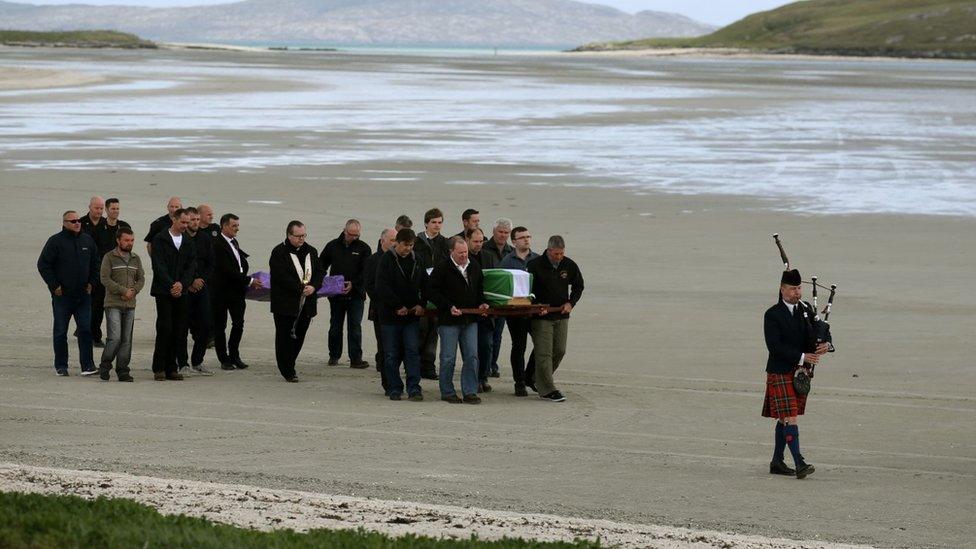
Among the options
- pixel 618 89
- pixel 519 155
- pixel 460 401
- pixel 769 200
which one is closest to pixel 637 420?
pixel 460 401

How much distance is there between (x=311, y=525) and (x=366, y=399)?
15.6 feet

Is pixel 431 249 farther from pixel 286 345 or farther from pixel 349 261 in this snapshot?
pixel 286 345

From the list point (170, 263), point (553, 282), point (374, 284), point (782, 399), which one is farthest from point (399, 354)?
point (782, 399)

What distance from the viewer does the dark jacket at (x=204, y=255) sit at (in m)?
15.1

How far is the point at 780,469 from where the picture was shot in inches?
440

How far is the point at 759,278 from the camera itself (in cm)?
2062

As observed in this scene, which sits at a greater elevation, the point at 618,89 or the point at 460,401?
the point at 618,89

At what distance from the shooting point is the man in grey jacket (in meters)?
14.1

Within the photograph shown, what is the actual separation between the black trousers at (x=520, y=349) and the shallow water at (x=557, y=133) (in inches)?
586

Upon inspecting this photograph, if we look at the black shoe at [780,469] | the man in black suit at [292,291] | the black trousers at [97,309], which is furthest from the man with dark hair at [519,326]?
the black trousers at [97,309]

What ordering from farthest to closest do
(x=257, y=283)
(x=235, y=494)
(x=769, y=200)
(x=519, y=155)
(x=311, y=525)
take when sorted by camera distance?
1. (x=519, y=155)
2. (x=769, y=200)
3. (x=257, y=283)
4. (x=235, y=494)
5. (x=311, y=525)

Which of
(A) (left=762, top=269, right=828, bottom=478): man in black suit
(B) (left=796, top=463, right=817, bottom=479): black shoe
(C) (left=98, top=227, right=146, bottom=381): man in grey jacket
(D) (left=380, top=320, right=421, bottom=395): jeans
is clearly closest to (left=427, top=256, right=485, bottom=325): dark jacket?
(D) (left=380, top=320, right=421, bottom=395): jeans

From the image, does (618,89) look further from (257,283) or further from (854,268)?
(257,283)

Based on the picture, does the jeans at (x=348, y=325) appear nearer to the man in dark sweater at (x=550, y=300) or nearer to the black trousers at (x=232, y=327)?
the black trousers at (x=232, y=327)
